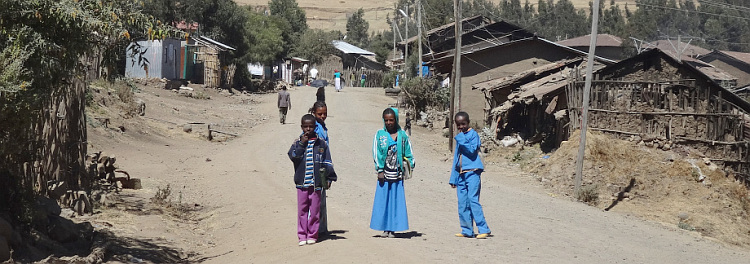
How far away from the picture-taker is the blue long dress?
9.44 metres

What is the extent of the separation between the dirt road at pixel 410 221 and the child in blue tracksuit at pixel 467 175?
0.25 m

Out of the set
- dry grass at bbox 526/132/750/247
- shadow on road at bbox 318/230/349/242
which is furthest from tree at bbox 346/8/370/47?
shadow on road at bbox 318/230/349/242

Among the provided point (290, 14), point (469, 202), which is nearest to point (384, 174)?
point (469, 202)

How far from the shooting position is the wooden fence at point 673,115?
761 inches

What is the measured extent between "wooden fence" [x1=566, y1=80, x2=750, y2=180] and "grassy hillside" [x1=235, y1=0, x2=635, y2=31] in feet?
355

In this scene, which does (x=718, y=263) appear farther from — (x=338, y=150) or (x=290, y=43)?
(x=290, y=43)

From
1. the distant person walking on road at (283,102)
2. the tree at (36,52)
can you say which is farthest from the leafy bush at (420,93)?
the tree at (36,52)

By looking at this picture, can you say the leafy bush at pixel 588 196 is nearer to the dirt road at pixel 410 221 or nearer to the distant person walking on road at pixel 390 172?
the dirt road at pixel 410 221

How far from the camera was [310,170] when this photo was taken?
890 cm

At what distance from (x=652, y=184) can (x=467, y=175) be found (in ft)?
36.1

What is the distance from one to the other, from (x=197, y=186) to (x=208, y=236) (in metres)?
4.37

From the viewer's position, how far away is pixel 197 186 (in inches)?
610

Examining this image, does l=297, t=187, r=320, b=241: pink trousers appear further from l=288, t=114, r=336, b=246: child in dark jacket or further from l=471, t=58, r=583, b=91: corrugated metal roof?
l=471, t=58, r=583, b=91: corrugated metal roof

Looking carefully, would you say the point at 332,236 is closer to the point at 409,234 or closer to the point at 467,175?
the point at 409,234
